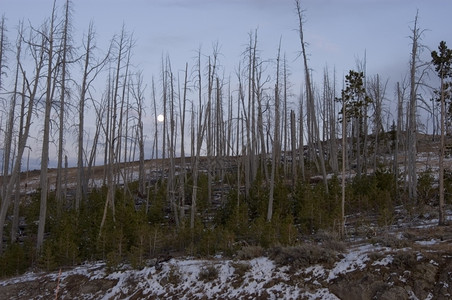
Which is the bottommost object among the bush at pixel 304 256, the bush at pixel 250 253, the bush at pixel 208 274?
the bush at pixel 208 274

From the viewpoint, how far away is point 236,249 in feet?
38.2

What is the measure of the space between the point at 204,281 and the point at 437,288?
17.2 ft

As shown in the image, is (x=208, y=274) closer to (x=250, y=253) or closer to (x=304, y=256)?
(x=250, y=253)

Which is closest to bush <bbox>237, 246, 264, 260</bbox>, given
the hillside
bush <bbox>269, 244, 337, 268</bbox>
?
the hillside

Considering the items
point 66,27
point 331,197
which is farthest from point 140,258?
point 66,27

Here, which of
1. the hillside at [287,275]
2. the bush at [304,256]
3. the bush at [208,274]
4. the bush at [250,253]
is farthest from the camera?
the bush at [250,253]

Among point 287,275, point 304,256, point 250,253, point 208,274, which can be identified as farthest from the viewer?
point 250,253

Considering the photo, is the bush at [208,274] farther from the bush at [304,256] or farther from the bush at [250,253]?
the bush at [304,256]

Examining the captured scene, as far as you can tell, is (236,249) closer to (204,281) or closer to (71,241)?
(204,281)

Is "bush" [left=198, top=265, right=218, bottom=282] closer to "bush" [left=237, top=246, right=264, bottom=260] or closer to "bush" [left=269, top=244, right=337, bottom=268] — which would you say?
"bush" [left=237, top=246, right=264, bottom=260]

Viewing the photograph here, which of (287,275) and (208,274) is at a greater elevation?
(287,275)

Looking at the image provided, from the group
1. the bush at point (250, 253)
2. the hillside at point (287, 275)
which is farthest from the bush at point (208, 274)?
the bush at point (250, 253)

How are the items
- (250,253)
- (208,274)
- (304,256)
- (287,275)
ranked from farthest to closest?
1. (250,253)
2. (208,274)
3. (304,256)
4. (287,275)

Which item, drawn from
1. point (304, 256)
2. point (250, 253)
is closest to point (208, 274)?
point (250, 253)
